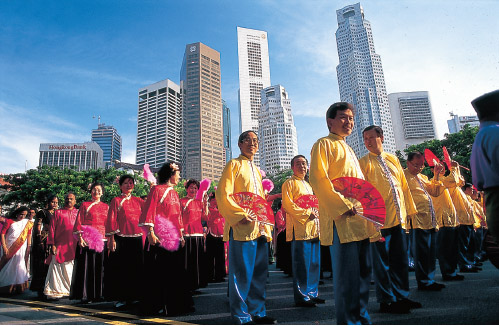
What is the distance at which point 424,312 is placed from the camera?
3.43 m

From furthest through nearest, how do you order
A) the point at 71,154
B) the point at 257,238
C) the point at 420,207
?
the point at 71,154 → the point at 420,207 → the point at 257,238

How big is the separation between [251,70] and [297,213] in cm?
14857

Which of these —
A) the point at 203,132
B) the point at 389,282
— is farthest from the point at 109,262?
the point at 203,132

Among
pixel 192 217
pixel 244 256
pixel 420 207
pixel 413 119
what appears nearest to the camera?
pixel 244 256

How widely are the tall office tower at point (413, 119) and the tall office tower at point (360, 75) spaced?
9440mm

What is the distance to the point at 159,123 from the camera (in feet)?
470

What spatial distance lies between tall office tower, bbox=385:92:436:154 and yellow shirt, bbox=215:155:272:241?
321 feet

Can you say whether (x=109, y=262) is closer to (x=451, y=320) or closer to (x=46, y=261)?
(x=46, y=261)

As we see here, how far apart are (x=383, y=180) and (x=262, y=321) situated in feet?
7.38

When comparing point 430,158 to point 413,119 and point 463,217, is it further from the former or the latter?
point 413,119

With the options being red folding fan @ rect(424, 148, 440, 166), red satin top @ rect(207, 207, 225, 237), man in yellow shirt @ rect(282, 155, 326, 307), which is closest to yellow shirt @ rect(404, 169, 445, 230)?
red folding fan @ rect(424, 148, 440, 166)

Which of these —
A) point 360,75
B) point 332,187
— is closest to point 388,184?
point 332,187

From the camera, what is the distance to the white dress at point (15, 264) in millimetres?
7196

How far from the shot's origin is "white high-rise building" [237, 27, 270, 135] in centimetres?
14275
